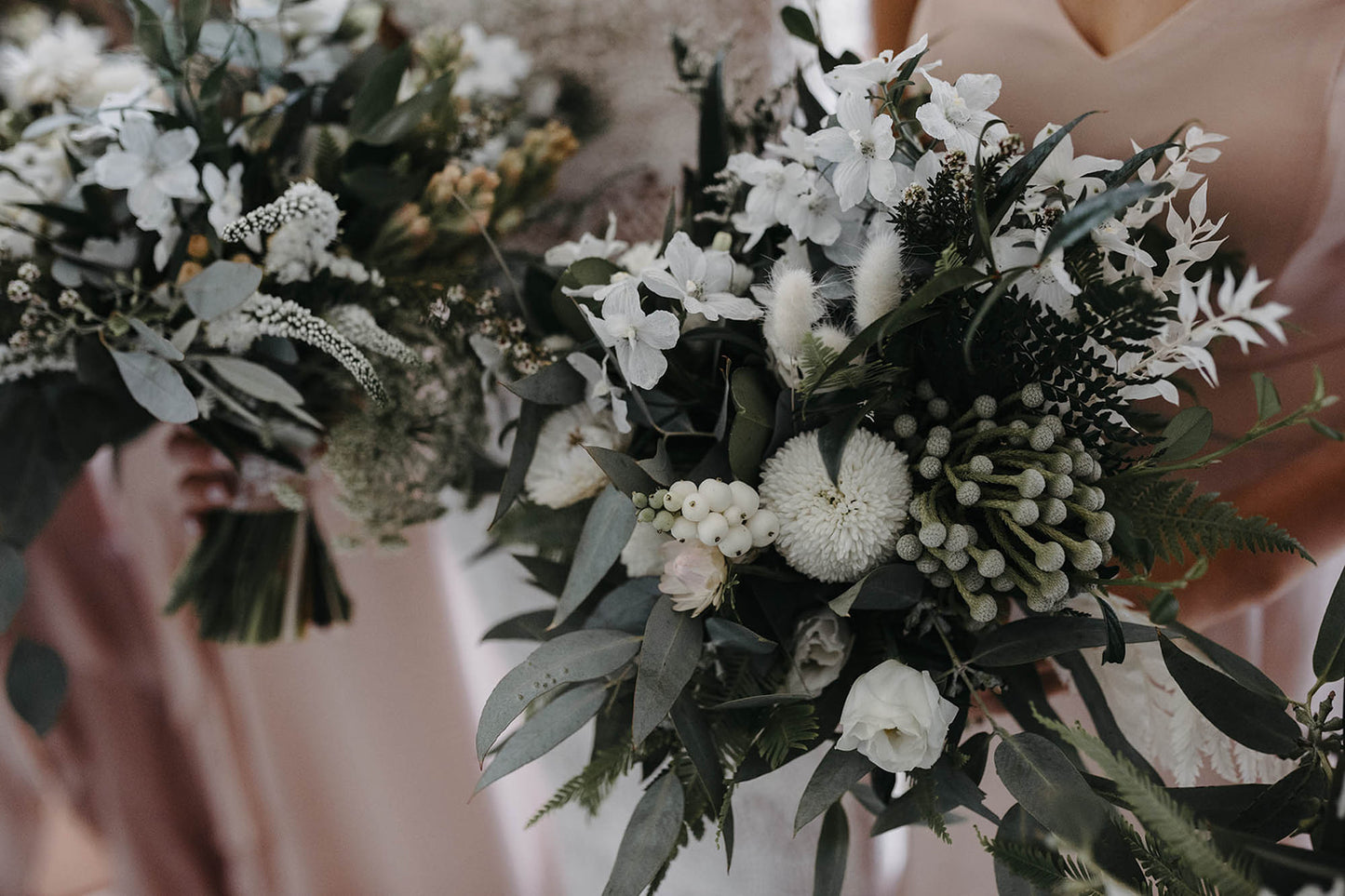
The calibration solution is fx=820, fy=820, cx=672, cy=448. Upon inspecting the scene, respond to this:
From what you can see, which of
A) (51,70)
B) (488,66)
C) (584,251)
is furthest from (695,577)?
(51,70)

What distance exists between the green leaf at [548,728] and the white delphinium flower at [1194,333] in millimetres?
320

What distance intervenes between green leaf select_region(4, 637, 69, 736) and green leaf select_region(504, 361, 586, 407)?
0.43 m

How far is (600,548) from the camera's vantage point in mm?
461

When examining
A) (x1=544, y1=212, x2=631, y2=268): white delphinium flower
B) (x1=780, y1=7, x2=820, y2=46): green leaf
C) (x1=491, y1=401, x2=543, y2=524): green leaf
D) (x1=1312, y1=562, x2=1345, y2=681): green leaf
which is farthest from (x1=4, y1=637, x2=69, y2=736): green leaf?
(x1=1312, y1=562, x2=1345, y2=681): green leaf

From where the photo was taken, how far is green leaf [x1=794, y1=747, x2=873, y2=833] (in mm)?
404

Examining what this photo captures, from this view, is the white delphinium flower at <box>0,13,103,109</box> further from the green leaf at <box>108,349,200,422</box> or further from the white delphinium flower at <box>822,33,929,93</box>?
the white delphinium flower at <box>822,33,929,93</box>

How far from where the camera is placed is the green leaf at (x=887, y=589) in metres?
0.41

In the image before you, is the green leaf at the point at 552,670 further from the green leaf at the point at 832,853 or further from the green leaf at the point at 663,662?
the green leaf at the point at 832,853

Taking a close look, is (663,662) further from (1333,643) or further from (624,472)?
(1333,643)

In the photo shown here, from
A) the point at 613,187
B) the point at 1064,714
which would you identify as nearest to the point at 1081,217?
the point at 1064,714

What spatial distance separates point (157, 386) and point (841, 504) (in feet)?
1.39

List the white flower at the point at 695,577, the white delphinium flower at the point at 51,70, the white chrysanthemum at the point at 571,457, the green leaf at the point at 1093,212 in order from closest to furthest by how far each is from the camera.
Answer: the green leaf at the point at 1093,212, the white flower at the point at 695,577, the white chrysanthemum at the point at 571,457, the white delphinium flower at the point at 51,70

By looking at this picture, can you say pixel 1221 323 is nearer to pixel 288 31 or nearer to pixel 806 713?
pixel 806 713

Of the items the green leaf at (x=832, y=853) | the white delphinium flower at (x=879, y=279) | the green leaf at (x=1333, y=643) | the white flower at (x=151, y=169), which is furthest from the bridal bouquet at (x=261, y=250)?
the green leaf at (x=1333, y=643)
